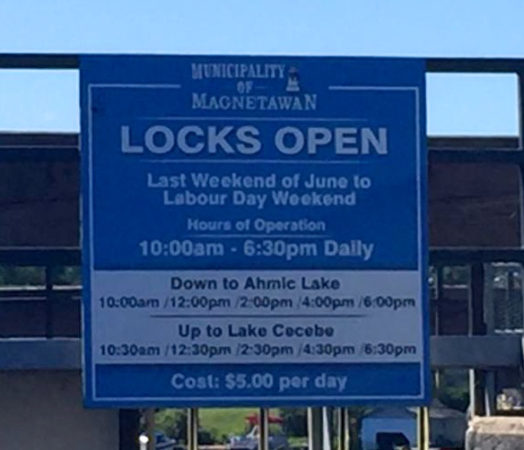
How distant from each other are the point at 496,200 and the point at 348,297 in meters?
3.01

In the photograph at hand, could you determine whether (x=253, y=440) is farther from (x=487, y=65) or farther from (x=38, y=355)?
(x=38, y=355)

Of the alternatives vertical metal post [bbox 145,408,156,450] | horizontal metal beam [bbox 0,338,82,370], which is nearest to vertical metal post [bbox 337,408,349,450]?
vertical metal post [bbox 145,408,156,450]

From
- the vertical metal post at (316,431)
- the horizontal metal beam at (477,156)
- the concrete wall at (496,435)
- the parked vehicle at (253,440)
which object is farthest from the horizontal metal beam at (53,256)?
the parked vehicle at (253,440)

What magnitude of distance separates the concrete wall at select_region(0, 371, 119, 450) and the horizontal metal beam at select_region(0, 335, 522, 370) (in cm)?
58

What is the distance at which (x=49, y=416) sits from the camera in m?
11.8

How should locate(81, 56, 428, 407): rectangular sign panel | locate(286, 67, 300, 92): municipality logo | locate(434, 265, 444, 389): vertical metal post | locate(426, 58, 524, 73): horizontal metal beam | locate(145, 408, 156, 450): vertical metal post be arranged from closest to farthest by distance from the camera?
locate(81, 56, 428, 407): rectangular sign panel
locate(286, 67, 300, 92): municipality logo
locate(426, 58, 524, 73): horizontal metal beam
locate(434, 265, 444, 389): vertical metal post
locate(145, 408, 156, 450): vertical metal post

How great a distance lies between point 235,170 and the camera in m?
10.8

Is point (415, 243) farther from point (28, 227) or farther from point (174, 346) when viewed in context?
point (28, 227)

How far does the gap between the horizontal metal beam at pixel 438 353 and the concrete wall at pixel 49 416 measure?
576 millimetres

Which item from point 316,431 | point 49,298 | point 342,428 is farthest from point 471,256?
point 316,431

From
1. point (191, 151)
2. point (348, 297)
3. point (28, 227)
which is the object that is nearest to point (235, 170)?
point (191, 151)

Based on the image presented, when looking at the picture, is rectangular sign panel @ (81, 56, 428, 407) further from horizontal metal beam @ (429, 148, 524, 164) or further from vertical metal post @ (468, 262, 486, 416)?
vertical metal post @ (468, 262, 486, 416)

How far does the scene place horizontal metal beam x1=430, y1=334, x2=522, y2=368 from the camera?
454 inches

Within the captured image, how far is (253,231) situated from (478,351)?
1.91 metres
